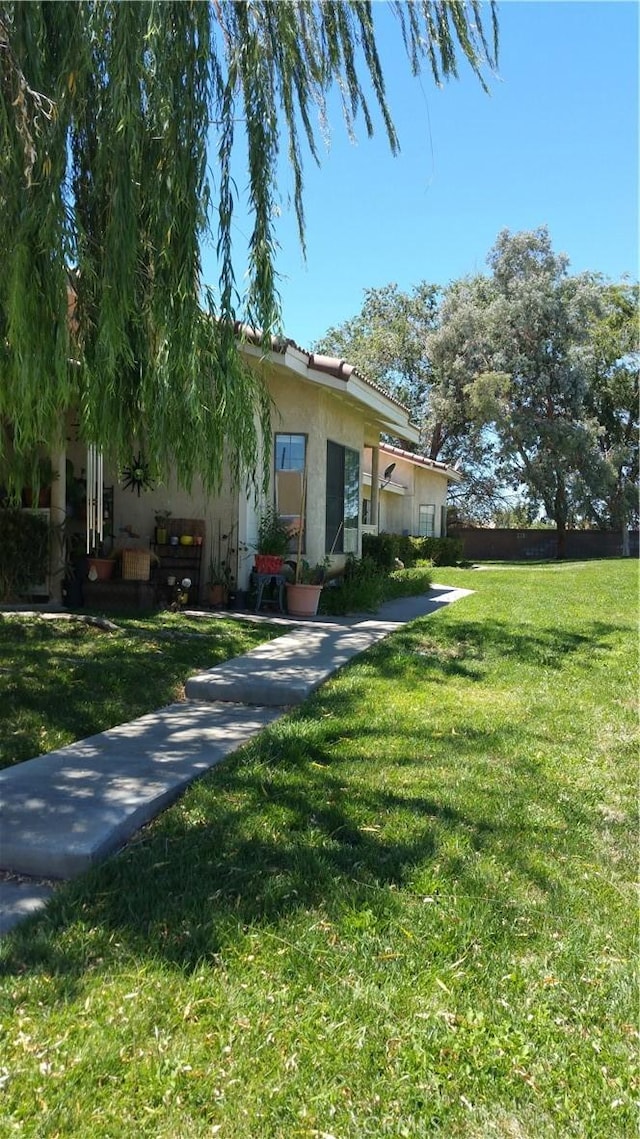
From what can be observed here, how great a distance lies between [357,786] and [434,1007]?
1.72 m

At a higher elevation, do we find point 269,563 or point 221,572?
point 269,563

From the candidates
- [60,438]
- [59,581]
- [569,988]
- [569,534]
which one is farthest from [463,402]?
[569,988]

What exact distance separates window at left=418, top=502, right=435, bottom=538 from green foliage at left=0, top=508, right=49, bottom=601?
63.7ft

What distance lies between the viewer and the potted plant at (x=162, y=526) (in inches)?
412

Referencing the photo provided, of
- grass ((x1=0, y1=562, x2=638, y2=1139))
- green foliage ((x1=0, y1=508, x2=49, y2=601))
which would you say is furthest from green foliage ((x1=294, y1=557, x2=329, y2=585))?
grass ((x1=0, y1=562, x2=638, y2=1139))

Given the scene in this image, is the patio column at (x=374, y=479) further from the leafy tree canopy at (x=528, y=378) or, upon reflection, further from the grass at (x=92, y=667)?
the leafy tree canopy at (x=528, y=378)

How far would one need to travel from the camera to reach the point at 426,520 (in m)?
28.4

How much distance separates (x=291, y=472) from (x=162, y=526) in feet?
6.51

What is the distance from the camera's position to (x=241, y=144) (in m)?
4.65

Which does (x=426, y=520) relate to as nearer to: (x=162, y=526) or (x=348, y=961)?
(x=162, y=526)

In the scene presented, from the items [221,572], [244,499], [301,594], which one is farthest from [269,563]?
[244,499]

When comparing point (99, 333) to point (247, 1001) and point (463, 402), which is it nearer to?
point (247, 1001)

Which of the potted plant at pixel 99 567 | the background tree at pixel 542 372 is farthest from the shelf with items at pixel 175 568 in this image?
the background tree at pixel 542 372

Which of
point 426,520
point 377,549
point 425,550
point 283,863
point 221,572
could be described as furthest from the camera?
point 426,520
